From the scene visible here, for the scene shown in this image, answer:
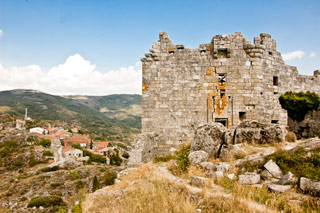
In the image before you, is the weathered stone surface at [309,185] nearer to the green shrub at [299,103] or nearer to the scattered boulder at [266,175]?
the scattered boulder at [266,175]

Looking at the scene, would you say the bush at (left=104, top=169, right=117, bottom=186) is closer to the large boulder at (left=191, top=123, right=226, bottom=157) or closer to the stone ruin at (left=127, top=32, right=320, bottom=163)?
the stone ruin at (left=127, top=32, right=320, bottom=163)

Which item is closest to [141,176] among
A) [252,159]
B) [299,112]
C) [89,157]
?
[252,159]

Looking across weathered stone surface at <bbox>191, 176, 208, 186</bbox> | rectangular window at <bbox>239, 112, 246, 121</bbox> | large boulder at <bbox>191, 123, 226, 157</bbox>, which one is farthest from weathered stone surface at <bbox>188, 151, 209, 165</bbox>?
rectangular window at <bbox>239, 112, 246, 121</bbox>

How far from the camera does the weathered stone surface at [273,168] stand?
16.3 ft

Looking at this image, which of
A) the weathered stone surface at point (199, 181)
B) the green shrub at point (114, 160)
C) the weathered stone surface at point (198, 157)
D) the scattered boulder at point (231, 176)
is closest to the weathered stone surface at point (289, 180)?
the scattered boulder at point (231, 176)

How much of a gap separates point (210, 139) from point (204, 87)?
369 cm

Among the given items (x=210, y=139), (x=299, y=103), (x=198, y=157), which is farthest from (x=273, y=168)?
(x=299, y=103)

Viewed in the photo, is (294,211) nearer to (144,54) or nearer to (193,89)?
(193,89)

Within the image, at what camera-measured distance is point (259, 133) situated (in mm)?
7281

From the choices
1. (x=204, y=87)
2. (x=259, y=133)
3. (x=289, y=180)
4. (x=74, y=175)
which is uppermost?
(x=204, y=87)

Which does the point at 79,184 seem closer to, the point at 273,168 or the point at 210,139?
the point at 210,139

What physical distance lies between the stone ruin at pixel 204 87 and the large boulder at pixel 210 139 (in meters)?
2.64

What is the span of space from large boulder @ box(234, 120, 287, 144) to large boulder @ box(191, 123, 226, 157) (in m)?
0.57

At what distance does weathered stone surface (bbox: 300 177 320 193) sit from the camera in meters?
Result: 3.81
